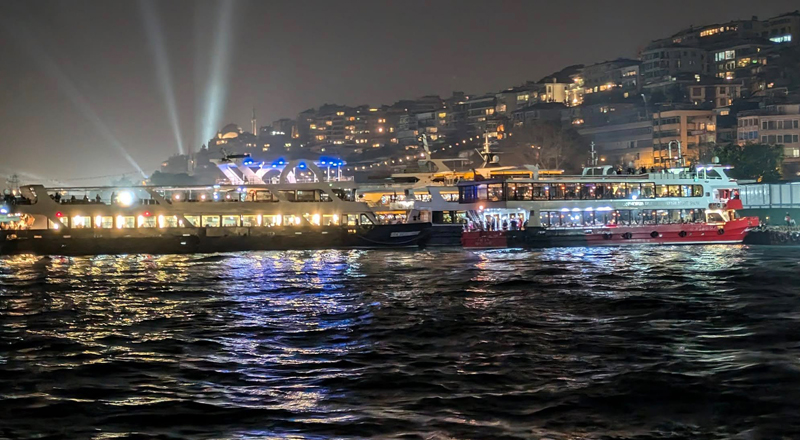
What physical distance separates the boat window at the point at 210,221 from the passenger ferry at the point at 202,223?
7cm

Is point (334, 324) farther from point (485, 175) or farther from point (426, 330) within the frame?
point (485, 175)

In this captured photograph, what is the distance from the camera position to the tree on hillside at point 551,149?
11562 cm

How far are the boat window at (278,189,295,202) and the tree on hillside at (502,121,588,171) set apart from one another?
61.3 m

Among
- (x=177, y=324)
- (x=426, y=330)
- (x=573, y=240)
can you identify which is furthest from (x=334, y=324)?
(x=573, y=240)

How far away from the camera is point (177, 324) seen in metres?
21.0

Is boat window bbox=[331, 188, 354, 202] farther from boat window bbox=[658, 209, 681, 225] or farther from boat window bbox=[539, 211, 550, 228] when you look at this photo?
boat window bbox=[658, 209, 681, 225]

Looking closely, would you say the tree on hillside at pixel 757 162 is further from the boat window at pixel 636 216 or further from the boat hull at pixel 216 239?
the boat hull at pixel 216 239

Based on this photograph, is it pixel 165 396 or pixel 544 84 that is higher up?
pixel 544 84

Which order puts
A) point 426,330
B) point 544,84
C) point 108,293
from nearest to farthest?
point 426,330
point 108,293
point 544,84

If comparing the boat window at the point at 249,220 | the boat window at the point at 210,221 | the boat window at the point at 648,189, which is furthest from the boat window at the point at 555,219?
the boat window at the point at 210,221

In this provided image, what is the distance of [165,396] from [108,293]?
679 inches

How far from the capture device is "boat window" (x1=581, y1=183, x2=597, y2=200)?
176 feet

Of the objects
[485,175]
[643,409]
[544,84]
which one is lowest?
[643,409]

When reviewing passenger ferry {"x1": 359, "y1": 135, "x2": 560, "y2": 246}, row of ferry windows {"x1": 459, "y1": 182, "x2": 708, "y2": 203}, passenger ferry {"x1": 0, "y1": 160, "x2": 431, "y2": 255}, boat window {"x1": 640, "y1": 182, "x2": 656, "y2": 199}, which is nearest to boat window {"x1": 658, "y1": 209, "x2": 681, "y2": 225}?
row of ferry windows {"x1": 459, "y1": 182, "x2": 708, "y2": 203}
